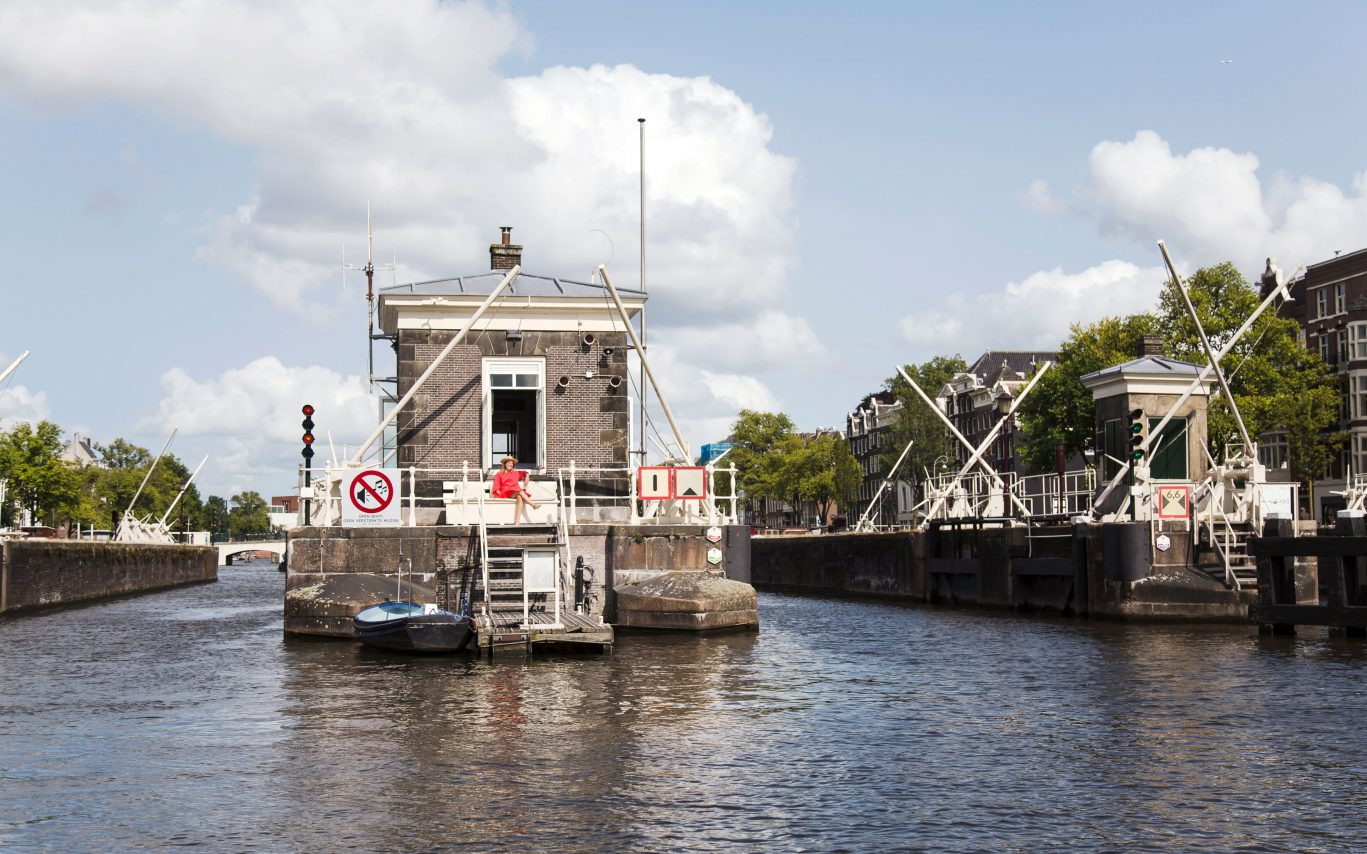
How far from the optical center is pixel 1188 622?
1547 inches

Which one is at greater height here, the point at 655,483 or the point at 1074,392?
the point at 1074,392

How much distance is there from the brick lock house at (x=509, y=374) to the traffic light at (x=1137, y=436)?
15260mm

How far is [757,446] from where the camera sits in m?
154

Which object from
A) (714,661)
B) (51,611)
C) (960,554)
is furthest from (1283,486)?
(51,611)

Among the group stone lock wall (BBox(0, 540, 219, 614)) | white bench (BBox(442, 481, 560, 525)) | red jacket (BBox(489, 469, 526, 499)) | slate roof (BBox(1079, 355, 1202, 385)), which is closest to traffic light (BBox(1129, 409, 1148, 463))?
slate roof (BBox(1079, 355, 1202, 385))

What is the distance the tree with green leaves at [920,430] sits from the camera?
118125 mm

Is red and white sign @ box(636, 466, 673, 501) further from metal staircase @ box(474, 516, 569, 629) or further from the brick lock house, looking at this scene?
the brick lock house

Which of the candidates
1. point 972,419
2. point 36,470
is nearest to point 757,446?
point 972,419

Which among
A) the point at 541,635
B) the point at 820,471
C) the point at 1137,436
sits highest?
the point at 820,471

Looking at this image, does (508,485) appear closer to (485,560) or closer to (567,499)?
(485,560)

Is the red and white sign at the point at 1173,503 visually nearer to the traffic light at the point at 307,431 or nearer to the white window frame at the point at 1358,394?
the traffic light at the point at 307,431

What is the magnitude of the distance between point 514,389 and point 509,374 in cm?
43

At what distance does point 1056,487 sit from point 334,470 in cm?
2517

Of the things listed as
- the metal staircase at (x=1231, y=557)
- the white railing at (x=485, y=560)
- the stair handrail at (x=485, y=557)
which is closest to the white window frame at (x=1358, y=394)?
the metal staircase at (x=1231, y=557)
